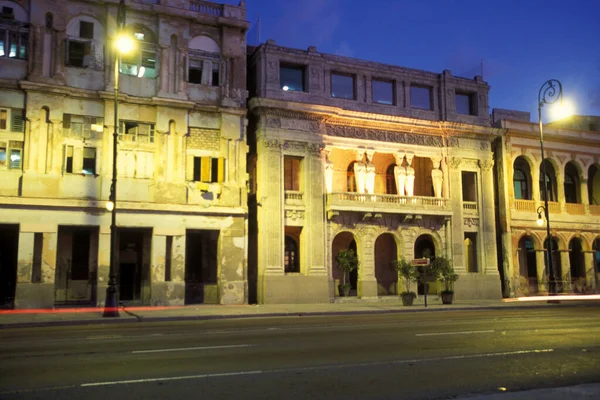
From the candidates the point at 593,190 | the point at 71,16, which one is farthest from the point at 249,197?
the point at 593,190

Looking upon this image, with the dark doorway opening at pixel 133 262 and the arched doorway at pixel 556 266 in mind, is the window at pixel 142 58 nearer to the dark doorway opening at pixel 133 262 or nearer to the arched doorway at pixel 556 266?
the dark doorway opening at pixel 133 262

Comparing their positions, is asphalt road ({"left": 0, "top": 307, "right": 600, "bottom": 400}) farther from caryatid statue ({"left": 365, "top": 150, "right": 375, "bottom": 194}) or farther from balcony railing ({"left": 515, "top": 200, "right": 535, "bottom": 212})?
balcony railing ({"left": 515, "top": 200, "right": 535, "bottom": 212})

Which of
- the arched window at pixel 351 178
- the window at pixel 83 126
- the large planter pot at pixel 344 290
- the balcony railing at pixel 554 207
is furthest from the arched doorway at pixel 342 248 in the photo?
the window at pixel 83 126

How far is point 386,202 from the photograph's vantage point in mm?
33750

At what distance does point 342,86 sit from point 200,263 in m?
13.2

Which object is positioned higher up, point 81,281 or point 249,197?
point 249,197

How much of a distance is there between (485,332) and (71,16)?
24.4 meters

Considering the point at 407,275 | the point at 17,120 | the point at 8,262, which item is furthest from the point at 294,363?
the point at 8,262

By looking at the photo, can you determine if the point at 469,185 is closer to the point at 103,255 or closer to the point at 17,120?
the point at 103,255

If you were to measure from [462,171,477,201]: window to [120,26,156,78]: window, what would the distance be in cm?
2059

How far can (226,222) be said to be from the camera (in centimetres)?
2989

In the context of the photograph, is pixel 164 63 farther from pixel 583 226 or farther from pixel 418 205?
pixel 583 226

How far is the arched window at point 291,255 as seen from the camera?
3322 cm

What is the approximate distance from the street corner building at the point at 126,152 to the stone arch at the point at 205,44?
0.24 feet
